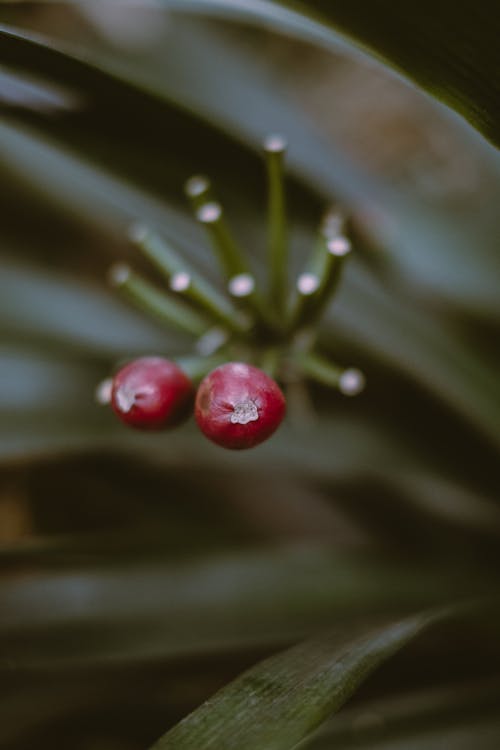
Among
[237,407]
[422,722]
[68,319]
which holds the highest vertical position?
[68,319]

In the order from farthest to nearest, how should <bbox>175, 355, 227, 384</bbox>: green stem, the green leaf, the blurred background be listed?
1. the blurred background
2. <bbox>175, 355, 227, 384</bbox>: green stem
3. the green leaf

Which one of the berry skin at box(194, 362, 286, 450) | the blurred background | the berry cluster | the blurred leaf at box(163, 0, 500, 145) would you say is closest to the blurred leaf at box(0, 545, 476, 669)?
the blurred background

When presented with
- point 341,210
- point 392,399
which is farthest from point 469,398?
point 341,210

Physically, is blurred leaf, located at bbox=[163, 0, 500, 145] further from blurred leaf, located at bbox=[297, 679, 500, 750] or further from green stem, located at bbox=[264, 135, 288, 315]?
blurred leaf, located at bbox=[297, 679, 500, 750]

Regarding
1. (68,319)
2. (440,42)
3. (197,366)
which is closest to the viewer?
(440,42)

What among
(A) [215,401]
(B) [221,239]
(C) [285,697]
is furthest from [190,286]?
(C) [285,697]

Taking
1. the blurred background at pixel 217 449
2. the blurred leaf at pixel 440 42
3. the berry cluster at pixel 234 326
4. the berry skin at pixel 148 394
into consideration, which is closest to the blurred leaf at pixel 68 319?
Result: the blurred background at pixel 217 449

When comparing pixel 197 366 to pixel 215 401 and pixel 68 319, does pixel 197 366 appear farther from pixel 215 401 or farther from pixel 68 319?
pixel 68 319

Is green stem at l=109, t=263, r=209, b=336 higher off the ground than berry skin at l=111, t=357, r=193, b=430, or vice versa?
green stem at l=109, t=263, r=209, b=336
